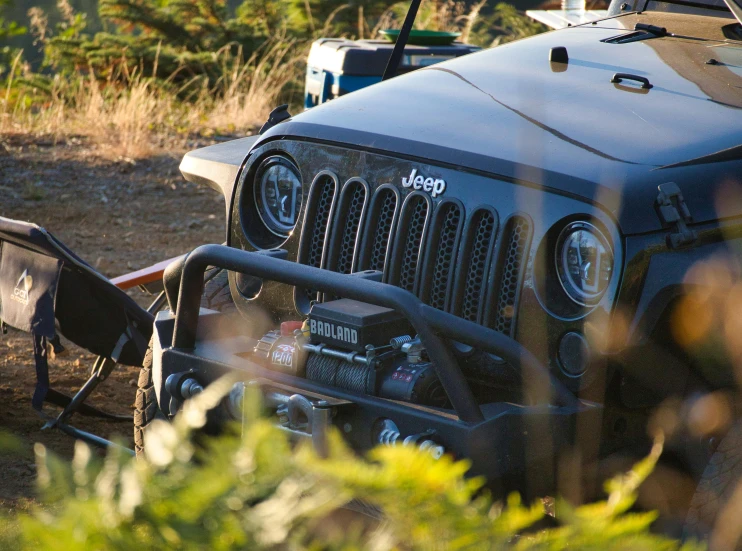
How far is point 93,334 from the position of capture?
4000 millimetres

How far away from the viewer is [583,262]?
2729 millimetres

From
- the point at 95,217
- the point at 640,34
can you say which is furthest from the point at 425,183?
the point at 95,217

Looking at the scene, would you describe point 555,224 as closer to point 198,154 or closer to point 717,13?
point 198,154

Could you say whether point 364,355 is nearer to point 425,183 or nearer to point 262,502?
point 425,183

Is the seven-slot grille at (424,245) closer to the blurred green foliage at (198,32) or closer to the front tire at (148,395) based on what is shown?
the front tire at (148,395)

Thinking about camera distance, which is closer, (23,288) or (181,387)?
(181,387)

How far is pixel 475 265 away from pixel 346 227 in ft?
1.67

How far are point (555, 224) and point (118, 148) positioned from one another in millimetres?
6761

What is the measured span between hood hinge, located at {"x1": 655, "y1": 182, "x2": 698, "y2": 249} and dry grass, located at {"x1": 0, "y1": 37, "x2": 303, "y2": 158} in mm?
6752

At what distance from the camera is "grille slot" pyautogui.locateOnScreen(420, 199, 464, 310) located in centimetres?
297

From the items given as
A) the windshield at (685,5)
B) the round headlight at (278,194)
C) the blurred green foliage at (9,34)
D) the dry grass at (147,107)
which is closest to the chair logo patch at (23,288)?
the round headlight at (278,194)

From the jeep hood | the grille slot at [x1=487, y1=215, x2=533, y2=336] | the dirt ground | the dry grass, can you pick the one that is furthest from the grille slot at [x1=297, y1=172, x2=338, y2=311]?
the dry grass

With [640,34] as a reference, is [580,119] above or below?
below

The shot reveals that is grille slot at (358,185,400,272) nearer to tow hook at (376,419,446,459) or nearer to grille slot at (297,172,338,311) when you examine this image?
grille slot at (297,172,338,311)
